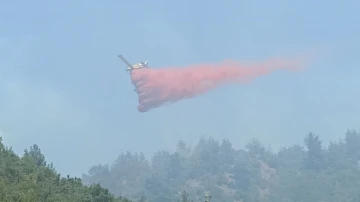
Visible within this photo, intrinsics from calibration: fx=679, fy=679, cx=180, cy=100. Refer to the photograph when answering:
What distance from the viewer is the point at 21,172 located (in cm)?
7288

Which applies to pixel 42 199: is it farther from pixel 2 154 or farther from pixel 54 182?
pixel 2 154

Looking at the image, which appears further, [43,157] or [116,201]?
[43,157]

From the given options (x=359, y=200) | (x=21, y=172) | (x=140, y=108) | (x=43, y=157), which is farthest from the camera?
(x=359, y=200)

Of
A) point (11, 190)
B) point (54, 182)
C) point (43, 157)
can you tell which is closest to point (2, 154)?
point (54, 182)

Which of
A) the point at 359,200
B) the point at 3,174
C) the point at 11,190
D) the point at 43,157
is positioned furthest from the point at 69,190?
the point at 359,200

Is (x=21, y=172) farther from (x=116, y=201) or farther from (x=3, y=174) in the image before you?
(x=116, y=201)

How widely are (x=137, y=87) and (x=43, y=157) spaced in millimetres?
61605

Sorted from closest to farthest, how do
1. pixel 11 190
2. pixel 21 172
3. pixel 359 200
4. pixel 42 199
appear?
pixel 11 190, pixel 42 199, pixel 21 172, pixel 359 200

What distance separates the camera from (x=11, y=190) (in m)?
56.5

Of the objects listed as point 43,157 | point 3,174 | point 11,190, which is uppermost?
point 43,157

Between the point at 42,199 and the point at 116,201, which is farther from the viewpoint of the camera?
the point at 116,201

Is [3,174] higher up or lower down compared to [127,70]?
lower down

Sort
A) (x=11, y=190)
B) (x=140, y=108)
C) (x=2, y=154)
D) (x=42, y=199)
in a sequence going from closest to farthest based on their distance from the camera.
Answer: (x=11, y=190)
(x=42, y=199)
(x=140, y=108)
(x=2, y=154)

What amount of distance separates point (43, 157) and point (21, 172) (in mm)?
53015
